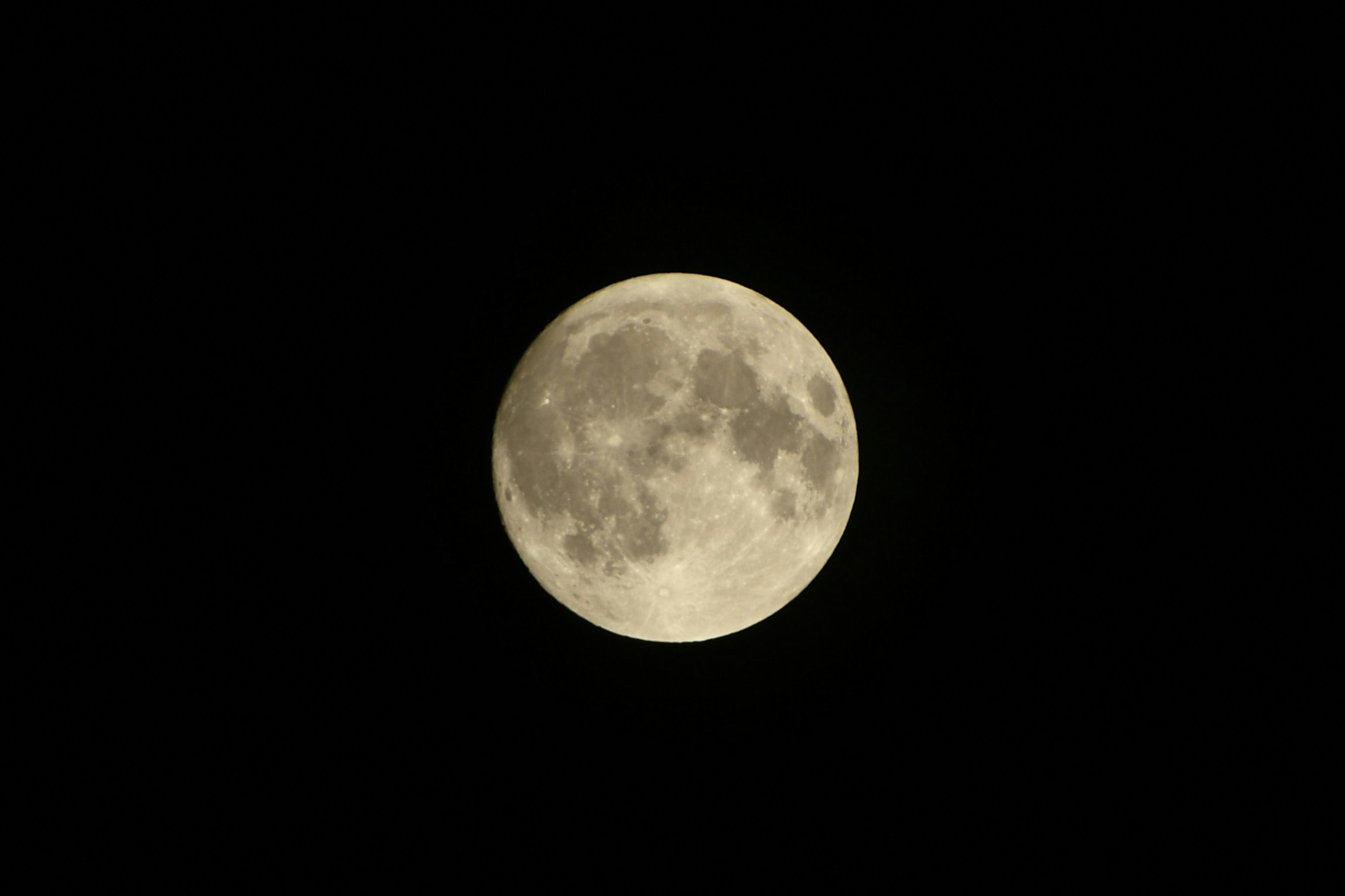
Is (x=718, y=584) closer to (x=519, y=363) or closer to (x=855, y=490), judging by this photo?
(x=855, y=490)

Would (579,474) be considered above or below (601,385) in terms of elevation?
below

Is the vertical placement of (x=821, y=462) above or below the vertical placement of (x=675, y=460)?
above

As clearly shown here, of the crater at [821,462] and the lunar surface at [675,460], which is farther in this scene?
the crater at [821,462]

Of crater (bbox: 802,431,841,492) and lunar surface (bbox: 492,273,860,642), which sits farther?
crater (bbox: 802,431,841,492)

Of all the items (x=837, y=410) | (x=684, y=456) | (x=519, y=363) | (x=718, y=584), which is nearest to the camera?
(x=684, y=456)

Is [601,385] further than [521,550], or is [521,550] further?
[521,550]

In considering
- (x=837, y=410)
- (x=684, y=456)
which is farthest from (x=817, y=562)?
(x=684, y=456)

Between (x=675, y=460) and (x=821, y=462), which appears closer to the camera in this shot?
(x=675, y=460)

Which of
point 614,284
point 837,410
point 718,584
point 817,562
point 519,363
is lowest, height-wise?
point 718,584
